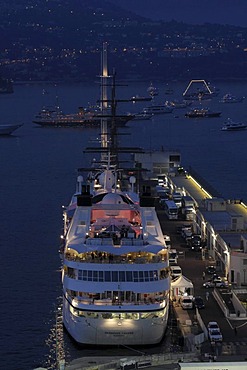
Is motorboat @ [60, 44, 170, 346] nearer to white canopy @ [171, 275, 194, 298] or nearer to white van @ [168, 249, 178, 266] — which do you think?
white canopy @ [171, 275, 194, 298]

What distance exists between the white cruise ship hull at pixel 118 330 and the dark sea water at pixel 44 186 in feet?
0.75

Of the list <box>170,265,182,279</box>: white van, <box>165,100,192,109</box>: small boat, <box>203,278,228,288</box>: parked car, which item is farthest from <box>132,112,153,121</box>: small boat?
<box>203,278,228,288</box>: parked car

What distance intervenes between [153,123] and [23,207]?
28194mm

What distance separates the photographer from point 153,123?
2026 inches

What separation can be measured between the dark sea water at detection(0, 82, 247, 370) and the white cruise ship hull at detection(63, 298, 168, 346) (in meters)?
0.23

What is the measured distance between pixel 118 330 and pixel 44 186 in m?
15.2

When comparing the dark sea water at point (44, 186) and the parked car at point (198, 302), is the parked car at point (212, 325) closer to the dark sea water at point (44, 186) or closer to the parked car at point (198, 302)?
the parked car at point (198, 302)

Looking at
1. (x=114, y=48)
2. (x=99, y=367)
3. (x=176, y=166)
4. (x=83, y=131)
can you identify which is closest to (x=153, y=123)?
(x=83, y=131)

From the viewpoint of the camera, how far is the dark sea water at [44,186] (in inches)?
535

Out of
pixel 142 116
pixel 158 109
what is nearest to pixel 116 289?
pixel 142 116

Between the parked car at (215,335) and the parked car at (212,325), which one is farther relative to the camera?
the parked car at (212,325)

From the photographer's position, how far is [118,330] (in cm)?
1255

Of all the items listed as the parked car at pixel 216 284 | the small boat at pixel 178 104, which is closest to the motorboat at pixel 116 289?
the parked car at pixel 216 284

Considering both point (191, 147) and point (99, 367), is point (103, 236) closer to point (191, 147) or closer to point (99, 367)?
point (99, 367)
